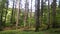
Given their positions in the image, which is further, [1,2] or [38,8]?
[1,2]

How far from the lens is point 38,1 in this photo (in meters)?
5.95

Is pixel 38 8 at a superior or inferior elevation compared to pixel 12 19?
superior

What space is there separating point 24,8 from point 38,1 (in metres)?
0.66

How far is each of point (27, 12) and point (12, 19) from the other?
68 cm

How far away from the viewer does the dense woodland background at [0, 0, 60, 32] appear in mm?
5719

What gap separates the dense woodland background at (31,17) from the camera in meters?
5.72

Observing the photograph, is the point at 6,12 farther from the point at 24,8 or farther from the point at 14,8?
the point at 24,8

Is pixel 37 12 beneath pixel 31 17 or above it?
above

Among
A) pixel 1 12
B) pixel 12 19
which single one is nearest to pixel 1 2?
pixel 1 12

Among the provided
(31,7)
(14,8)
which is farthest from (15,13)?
(31,7)

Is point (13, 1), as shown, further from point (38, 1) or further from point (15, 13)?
point (38, 1)

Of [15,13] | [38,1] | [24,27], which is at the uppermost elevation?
[38,1]

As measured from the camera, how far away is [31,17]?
596 cm

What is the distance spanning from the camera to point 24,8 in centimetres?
612
